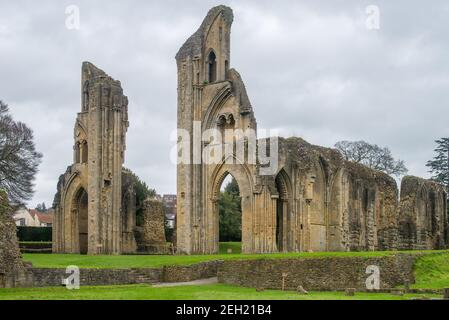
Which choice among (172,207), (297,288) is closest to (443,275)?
(297,288)

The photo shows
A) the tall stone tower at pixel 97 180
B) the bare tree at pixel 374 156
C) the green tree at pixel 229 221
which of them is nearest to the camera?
the tall stone tower at pixel 97 180

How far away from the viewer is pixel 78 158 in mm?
47250

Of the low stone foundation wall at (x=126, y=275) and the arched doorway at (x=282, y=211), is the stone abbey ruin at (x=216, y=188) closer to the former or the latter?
the arched doorway at (x=282, y=211)

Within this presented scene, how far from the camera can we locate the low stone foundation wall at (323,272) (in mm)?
22781

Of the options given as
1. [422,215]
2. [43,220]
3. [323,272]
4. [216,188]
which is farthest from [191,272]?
[43,220]

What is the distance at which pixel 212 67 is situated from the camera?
147ft

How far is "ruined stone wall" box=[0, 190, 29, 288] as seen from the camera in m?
21.5

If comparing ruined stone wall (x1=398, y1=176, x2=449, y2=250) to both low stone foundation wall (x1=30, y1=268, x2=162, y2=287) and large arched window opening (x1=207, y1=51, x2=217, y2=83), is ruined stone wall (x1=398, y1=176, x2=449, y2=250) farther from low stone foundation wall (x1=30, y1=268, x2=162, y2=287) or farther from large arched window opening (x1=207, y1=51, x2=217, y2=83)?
low stone foundation wall (x1=30, y1=268, x2=162, y2=287)

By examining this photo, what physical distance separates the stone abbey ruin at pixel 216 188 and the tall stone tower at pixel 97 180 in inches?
2.4

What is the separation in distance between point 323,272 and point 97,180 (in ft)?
78.2

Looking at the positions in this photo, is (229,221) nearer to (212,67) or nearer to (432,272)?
(212,67)

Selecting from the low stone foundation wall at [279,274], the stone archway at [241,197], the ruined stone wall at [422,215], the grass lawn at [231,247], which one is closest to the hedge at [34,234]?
the grass lawn at [231,247]

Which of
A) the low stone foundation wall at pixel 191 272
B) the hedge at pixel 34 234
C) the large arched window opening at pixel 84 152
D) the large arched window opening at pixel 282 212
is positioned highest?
the large arched window opening at pixel 84 152

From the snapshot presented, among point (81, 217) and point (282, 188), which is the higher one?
point (282, 188)
